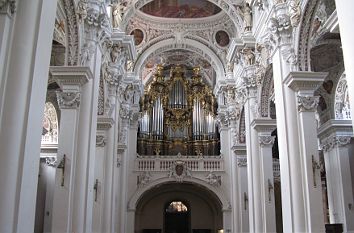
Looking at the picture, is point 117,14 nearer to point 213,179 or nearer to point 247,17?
point 247,17

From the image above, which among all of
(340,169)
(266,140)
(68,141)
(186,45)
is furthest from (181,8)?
(68,141)

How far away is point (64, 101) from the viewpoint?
10.1m

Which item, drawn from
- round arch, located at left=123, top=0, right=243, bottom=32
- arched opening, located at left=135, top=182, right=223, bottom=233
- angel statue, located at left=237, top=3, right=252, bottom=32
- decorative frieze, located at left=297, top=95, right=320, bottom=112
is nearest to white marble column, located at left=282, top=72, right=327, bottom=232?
decorative frieze, located at left=297, top=95, right=320, bottom=112

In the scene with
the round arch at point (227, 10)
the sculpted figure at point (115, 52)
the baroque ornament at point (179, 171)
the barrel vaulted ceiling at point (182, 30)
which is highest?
the barrel vaulted ceiling at point (182, 30)

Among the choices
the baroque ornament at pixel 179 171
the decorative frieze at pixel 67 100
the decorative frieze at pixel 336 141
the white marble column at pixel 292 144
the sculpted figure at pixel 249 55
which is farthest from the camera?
the baroque ornament at pixel 179 171

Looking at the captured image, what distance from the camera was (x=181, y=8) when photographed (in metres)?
20.2

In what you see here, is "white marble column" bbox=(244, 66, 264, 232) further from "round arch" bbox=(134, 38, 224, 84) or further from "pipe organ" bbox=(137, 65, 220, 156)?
"pipe organ" bbox=(137, 65, 220, 156)

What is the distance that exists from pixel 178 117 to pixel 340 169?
9578mm

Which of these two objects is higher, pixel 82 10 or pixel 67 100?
pixel 82 10

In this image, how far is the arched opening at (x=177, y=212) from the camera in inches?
930

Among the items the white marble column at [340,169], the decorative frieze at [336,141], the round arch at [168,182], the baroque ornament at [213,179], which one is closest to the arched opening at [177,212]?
A: the round arch at [168,182]

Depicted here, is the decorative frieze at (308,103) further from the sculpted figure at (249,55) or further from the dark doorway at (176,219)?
the dark doorway at (176,219)

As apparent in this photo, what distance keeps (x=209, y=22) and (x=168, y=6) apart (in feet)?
6.84

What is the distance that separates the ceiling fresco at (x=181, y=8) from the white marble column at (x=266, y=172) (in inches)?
307
